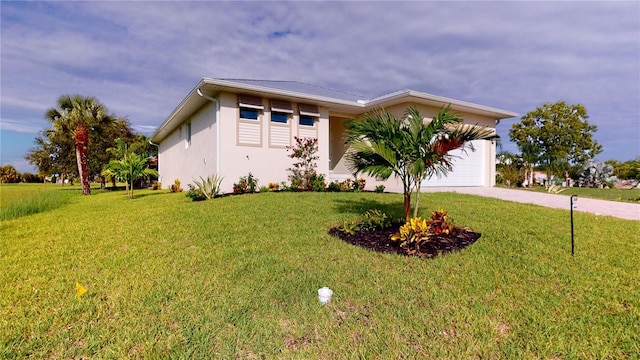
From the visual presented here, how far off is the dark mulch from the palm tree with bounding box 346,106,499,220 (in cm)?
58

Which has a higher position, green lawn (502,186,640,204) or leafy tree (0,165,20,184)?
leafy tree (0,165,20,184)

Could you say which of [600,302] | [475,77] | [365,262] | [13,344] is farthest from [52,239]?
[475,77]

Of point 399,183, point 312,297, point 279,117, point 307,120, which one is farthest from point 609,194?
point 312,297

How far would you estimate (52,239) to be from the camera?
540cm

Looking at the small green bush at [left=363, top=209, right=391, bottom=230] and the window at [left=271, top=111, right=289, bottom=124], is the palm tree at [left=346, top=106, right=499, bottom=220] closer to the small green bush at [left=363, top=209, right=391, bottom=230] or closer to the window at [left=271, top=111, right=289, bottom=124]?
the small green bush at [left=363, top=209, right=391, bottom=230]

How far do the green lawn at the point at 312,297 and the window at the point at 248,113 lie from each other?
22.8 feet

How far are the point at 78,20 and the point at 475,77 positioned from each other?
18.2 m

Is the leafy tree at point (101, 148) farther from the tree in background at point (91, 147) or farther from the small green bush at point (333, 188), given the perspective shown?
the small green bush at point (333, 188)

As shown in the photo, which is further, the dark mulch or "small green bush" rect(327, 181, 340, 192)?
"small green bush" rect(327, 181, 340, 192)

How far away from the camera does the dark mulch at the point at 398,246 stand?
166 inches

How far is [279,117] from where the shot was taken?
12.0 m

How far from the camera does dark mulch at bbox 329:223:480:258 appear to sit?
4.22 m

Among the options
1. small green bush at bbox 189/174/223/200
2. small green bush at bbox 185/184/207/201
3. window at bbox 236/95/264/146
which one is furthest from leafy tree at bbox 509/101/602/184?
small green bush at bbox 185/184/207/201

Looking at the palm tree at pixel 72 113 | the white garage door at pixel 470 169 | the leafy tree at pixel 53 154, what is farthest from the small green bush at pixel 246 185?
the leafy tree at pixel 53 154
